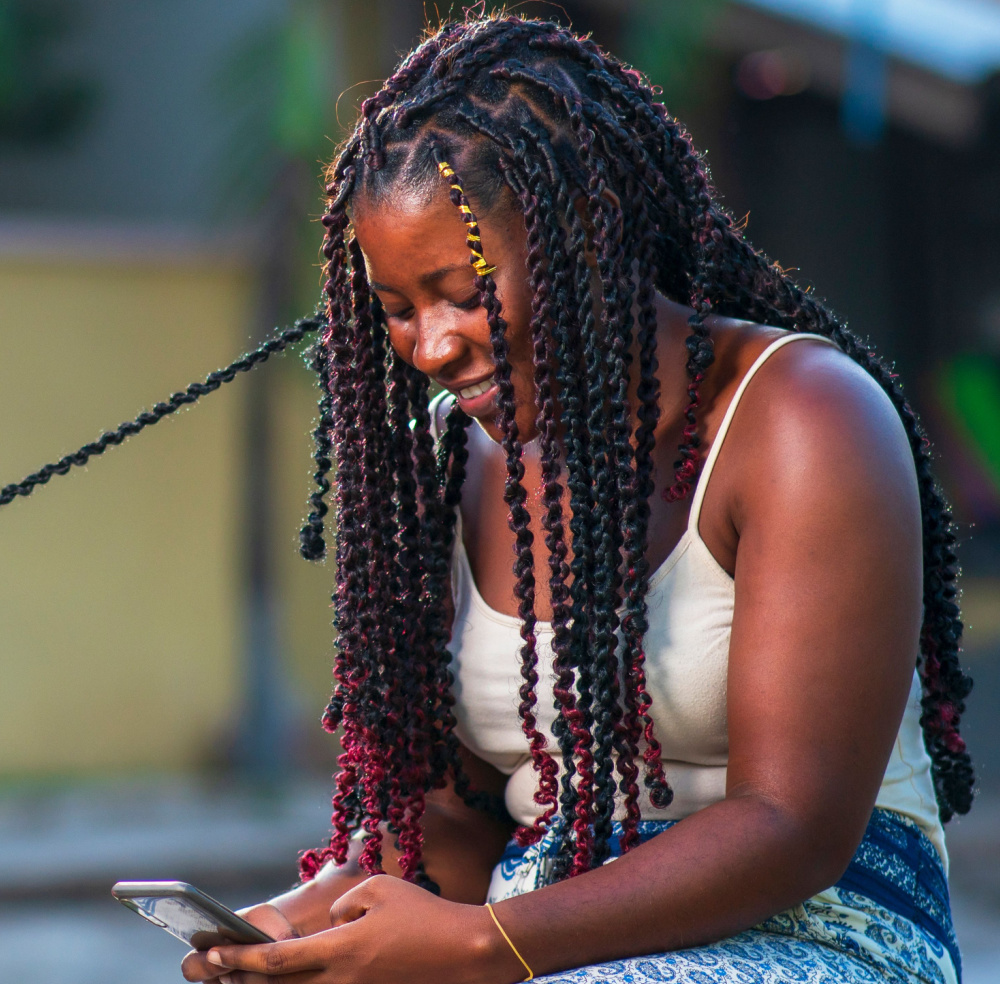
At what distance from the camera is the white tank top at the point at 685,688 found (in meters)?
1.71

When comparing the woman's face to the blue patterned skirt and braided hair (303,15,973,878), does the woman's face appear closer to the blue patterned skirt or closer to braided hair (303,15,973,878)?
braided hair (303,15,973,878)

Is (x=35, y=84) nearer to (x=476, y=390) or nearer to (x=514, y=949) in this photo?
(x=476, y=390)

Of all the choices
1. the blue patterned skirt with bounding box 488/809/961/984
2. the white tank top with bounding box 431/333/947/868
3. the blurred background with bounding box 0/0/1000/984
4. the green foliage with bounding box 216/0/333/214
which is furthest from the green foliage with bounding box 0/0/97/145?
the blue patterned skirt with bounding box 488/809/961/984

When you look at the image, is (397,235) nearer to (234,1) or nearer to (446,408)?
(446,408)

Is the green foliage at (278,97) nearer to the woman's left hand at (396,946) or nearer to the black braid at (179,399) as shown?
the black braid at (179,399)

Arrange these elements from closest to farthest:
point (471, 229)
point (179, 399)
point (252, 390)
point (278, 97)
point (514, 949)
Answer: point (514, 949), point (471, 229), point (179, 399), point (278, 97), point (252, 390)

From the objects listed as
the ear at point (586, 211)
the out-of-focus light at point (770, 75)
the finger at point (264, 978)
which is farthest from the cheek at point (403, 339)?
the out-of-focus light at point (770, 75)

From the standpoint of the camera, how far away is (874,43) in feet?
21.6

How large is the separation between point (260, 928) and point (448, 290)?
2.78 ft

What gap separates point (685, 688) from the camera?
1.71 metres

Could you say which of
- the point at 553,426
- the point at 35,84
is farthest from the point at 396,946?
the point at 35,84

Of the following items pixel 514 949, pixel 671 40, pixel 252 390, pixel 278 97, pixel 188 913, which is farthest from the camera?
pixel 252 390

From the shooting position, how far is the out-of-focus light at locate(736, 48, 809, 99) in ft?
23.2

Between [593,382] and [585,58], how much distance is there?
46 centimetres
